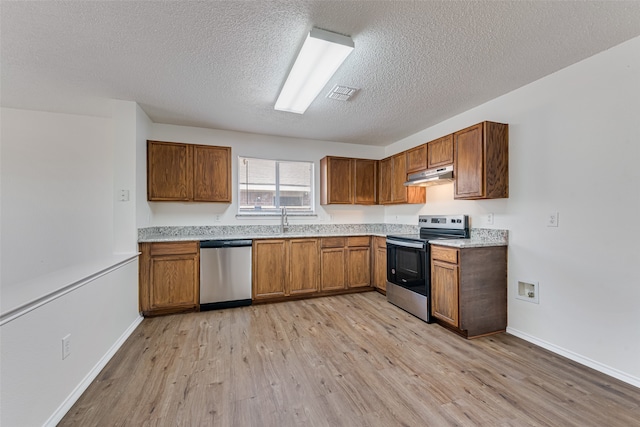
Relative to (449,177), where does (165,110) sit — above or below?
above

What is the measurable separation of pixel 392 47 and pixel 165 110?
2.76 metres

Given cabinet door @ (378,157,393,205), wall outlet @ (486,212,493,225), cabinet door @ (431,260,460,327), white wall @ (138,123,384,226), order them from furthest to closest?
cabinet door @ (378,157,393,205) → white wall @ (138,123,384,226) → wall outlet @ (486,212,493,225) → cabinet door @ (431,260,460,327)

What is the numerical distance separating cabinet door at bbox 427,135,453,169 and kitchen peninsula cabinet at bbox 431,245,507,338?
3.71ft

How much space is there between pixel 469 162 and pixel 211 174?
333cm

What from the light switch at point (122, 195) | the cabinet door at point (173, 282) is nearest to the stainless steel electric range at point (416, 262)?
the cabinet door at point (173, 282)

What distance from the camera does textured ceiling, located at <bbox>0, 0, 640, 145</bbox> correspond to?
165 centimetres

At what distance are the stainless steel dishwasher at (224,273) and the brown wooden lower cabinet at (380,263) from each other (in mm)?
1973

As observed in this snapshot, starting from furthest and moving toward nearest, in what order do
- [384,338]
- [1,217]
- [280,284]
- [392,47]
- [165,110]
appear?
1. [280,284]
2. [165,110]
3. [1,217]
4. [384,338]
5. [392,47]

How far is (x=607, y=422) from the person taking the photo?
4.97 feet

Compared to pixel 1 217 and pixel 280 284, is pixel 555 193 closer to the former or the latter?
pixel 280 284

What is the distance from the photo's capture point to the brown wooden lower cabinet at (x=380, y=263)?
3.96 meters

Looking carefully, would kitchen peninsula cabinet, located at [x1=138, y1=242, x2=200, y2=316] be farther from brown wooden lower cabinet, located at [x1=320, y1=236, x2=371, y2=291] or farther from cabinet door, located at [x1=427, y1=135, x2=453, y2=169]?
cabinet door, located at [x1=427, y1=135, x2=453, y2=169]

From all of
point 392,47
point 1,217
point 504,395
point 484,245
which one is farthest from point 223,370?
point 1,217

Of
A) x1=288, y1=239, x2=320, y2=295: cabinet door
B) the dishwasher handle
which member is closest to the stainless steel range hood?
x1=288, y1=239, x2=320, y2=295: cabinet door
